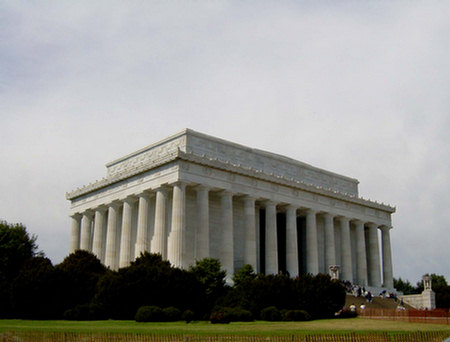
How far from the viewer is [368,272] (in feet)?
291

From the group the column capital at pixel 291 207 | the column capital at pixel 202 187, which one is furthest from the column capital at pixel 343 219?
the column capital at pixel 202 187

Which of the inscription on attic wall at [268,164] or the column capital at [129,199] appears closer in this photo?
the column capital at [129,199]

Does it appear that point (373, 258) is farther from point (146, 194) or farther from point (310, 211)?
point (146, 194)

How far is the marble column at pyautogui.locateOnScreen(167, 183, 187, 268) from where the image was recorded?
6084 centimetres

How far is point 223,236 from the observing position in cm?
6581

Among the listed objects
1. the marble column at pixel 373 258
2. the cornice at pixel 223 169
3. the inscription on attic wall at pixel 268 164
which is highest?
the inscription on attic wall at pixel 268 164

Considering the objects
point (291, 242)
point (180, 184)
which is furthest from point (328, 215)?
point (180, 184)

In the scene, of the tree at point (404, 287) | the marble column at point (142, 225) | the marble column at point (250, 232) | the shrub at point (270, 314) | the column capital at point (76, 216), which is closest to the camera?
the shrub at point (270, 314)

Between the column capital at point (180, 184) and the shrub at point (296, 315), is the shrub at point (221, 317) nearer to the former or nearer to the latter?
the shrub at point (296, 315)

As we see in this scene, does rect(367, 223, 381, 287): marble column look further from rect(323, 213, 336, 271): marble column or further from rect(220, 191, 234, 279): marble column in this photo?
rect(220, 191, 234, 279): marble column

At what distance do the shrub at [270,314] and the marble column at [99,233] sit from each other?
116 ft

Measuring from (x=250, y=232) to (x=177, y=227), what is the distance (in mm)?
10669

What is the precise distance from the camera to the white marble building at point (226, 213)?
6438 cm

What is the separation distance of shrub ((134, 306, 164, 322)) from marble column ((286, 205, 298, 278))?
32.6 m
